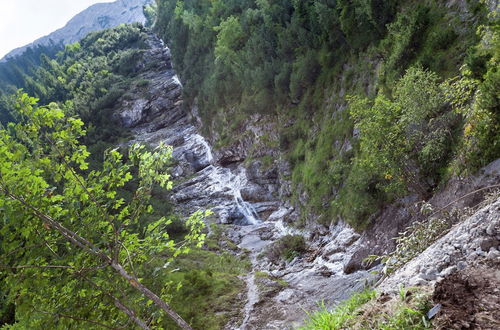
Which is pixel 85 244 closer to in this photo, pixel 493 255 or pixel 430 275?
pixel 430 275

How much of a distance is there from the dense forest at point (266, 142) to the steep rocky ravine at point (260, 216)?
1136 mm

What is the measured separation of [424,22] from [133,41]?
104 meters

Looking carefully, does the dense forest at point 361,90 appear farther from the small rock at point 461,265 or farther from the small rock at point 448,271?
the small rock at point 448,271

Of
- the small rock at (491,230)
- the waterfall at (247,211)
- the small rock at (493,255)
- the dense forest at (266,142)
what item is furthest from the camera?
the waterfall at (247,211)

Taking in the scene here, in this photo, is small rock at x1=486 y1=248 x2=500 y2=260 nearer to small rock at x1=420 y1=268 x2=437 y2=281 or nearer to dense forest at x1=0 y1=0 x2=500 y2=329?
small rock at x1=420 y1=268 x2=437 y2=281

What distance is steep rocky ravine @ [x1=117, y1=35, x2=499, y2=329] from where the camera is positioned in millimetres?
16406

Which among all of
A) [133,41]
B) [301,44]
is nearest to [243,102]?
[301,44]

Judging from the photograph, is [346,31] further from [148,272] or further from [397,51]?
[148,272]

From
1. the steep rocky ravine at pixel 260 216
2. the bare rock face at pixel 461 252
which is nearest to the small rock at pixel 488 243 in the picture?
the bare rock face at pixel 461 252

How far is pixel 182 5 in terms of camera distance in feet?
233

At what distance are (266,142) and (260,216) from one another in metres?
9.06

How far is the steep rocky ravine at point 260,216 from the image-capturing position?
16406mm

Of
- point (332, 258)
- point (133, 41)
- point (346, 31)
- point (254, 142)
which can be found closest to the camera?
point (332, 258)

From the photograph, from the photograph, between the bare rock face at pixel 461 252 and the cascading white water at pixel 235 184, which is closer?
the bare rock face at pixel 461 252
